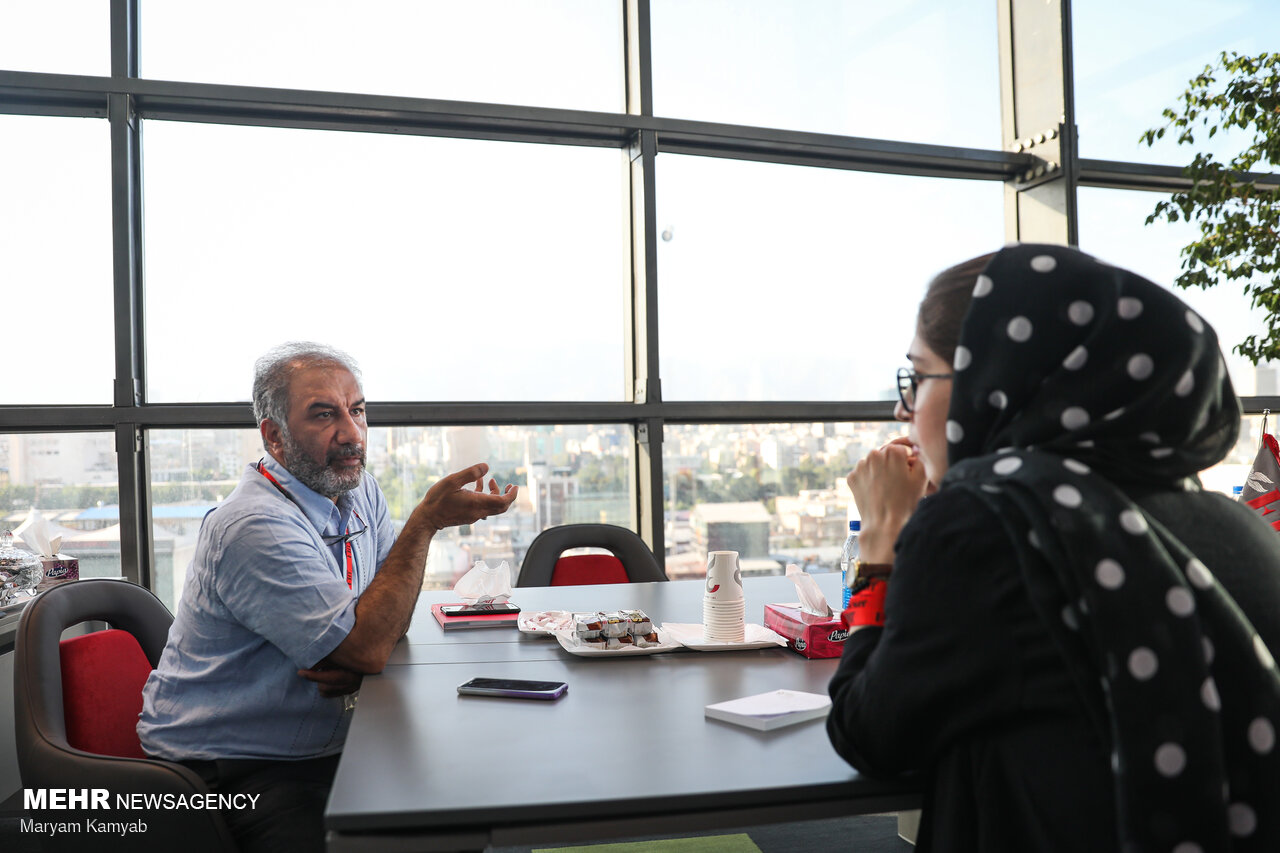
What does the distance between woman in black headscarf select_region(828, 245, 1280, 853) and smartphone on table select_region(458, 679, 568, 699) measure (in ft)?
1.69

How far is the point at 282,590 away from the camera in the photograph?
164cm

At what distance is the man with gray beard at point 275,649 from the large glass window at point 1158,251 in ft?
13.0

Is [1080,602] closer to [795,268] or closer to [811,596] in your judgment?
[811,596]

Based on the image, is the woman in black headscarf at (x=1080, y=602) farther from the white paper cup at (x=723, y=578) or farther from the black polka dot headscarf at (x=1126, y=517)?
the white paper cup at (x=723, y=578)

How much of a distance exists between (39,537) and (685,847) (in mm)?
2371

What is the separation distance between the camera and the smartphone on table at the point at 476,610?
6.82ft

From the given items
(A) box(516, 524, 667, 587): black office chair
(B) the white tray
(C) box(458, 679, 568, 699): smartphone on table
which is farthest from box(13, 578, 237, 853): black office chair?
(A) box(516, 524, 667, 587): black office chair

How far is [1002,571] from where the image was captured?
0.90 meters

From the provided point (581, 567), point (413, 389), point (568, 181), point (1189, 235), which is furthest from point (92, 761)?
point (1189, 235)

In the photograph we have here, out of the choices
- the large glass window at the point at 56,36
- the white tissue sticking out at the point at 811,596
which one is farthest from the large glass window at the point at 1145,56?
the large glass window at the point at 56,36

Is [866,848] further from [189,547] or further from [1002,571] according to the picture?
[189,547]

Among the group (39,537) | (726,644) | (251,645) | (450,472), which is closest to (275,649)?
(251,645)

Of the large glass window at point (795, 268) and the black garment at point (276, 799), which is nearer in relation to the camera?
the black garment at point (276, 799)

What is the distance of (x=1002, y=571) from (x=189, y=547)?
3.43 metres
